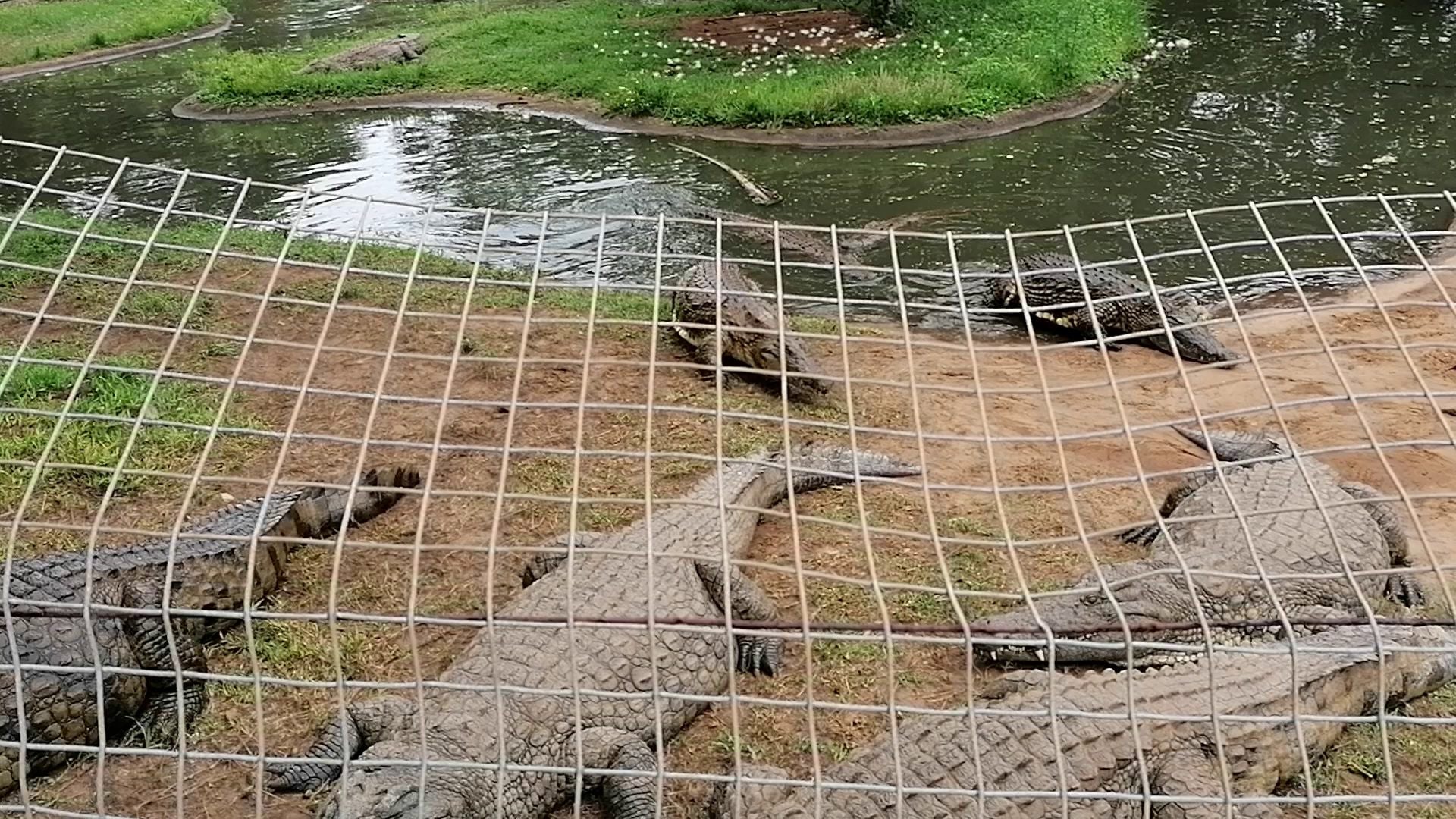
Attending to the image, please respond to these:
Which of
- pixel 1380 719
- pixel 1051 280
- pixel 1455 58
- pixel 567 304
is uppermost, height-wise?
pixel 1380 719

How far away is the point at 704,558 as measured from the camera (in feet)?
8.35

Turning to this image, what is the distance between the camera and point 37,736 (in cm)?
324

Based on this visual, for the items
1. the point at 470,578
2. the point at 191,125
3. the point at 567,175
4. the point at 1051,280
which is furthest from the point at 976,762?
the point at 191,125

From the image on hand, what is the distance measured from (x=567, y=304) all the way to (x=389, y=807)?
434cm

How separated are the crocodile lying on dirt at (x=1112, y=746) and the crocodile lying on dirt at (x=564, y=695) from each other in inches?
16.9

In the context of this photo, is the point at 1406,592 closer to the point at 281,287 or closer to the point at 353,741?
the point at 353,741

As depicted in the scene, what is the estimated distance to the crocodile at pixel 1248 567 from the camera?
3.68 metres

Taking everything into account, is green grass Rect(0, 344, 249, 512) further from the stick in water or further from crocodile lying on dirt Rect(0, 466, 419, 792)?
the stick in water

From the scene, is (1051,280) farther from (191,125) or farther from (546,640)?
(191,125)

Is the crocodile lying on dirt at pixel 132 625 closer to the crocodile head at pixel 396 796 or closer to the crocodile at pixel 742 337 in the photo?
the crocodile head at pixel 396 796

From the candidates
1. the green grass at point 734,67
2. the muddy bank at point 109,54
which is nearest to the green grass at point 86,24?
the muddy bank at point 109,54

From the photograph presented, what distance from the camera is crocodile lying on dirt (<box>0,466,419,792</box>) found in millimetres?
3248

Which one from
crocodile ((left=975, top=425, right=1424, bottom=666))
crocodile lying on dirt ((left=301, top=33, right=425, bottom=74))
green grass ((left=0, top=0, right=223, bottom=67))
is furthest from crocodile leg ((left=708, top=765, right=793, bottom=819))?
green grass ((left=0, top=0, right=223, bottom=67))

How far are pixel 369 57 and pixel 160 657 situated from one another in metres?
12.5
